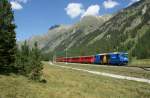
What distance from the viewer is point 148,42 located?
651 feet

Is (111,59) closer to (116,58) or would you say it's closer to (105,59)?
(116,58)

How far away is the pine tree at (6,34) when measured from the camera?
38.9m

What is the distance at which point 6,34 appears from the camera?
→ 129 feet

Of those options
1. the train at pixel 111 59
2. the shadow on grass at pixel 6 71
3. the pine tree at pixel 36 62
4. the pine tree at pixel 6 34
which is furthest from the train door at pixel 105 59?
the pine tree at pixel 36 62

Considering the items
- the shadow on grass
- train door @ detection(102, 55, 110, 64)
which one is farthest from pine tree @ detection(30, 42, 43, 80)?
train door @ detection(102, 55, 110, 64)

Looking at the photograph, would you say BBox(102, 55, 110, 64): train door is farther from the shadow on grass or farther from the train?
the shadow on grass

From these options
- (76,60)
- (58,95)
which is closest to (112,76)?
(58,95)

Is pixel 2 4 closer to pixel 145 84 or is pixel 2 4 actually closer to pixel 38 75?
pixel 38 75

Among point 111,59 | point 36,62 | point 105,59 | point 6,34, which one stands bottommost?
point 36,62

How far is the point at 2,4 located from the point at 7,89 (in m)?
17.9

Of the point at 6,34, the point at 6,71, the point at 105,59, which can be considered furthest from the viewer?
the point at 105,59

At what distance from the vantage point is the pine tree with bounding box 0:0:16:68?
38.9 metres

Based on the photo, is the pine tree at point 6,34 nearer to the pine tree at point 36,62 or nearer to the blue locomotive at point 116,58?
the pine tree at point 36,62

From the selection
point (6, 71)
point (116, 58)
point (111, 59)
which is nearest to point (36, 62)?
point (6, 71)
